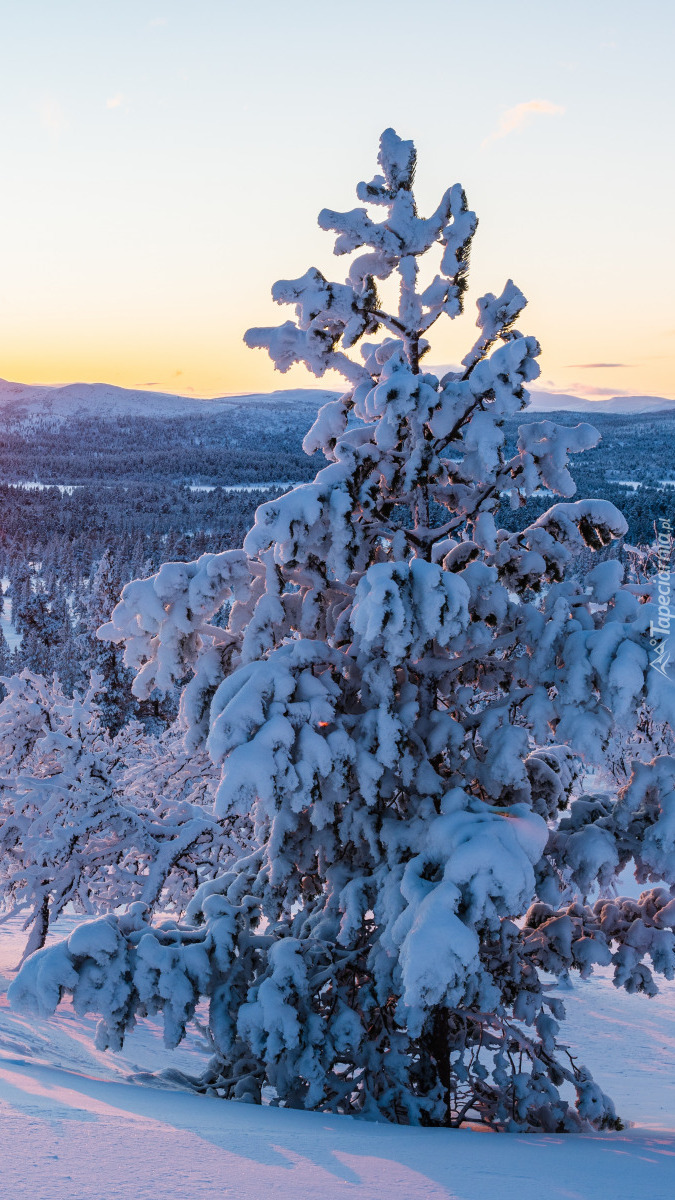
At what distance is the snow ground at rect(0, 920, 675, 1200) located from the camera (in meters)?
3.71

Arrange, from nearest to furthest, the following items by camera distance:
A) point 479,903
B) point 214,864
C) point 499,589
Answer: point 479,903 → point 499,589 → point 214,864

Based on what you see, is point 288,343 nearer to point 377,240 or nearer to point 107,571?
point 377,240

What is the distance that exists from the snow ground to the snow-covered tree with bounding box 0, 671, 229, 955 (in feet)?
6.15

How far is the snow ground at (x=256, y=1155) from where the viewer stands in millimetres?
3707

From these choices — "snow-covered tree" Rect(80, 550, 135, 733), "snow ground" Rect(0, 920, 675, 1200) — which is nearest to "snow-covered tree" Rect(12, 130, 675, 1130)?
"snow ground" Rect(0, 920, 675, 1200)

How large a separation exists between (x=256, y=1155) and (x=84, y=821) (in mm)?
4638

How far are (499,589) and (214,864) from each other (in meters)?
4.83

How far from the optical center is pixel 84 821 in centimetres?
852

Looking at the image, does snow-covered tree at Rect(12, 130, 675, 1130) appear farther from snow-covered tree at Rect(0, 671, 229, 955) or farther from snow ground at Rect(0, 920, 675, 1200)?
snow-covered tree at Rect(0, 671, 229, 955)

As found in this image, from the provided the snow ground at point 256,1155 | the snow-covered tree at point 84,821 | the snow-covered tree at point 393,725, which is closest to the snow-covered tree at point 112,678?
the snow-covered tree at point 84,821

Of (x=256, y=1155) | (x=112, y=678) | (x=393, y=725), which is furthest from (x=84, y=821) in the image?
(x=112, y=678)

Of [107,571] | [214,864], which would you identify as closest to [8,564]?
[107,571]

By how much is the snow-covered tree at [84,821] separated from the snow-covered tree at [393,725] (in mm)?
1190

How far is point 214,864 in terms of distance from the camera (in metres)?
9.87
